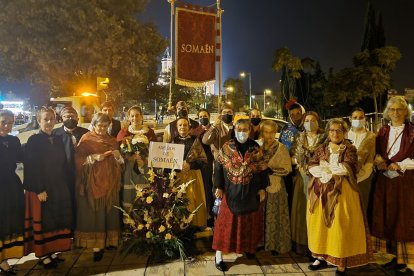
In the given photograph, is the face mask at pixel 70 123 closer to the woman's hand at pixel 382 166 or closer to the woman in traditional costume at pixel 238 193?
the woman in traditional costume at pixel 238 193

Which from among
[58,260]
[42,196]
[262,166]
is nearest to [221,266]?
[262,166]

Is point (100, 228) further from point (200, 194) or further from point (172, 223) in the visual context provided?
point (200, 194)

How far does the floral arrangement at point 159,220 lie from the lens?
484cm

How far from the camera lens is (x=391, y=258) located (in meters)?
4.86

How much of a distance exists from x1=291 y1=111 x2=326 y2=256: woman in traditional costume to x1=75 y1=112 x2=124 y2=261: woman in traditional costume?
2.45 m

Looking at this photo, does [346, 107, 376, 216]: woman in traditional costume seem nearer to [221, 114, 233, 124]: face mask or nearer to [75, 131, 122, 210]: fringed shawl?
[221, 114, 233, 124]: face mask

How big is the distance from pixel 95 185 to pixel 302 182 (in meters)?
2.75

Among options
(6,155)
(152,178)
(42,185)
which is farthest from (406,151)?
(6,155)

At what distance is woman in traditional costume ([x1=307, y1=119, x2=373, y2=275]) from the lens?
4191 mm

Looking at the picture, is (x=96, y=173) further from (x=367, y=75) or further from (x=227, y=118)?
(x=367, y=75)

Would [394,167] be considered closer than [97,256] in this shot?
Yes

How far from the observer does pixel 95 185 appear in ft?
15.5

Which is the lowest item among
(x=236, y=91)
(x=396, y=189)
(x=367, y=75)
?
(x=396, y=189)

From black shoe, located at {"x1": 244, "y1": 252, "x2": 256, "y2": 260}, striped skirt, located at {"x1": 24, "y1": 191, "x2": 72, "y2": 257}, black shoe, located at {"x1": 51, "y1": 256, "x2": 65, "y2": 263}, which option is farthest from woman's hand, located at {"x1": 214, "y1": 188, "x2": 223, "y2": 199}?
black shoe, located at {"x1": 51, "y1": 256, "x2": 65, "y2": 263}
